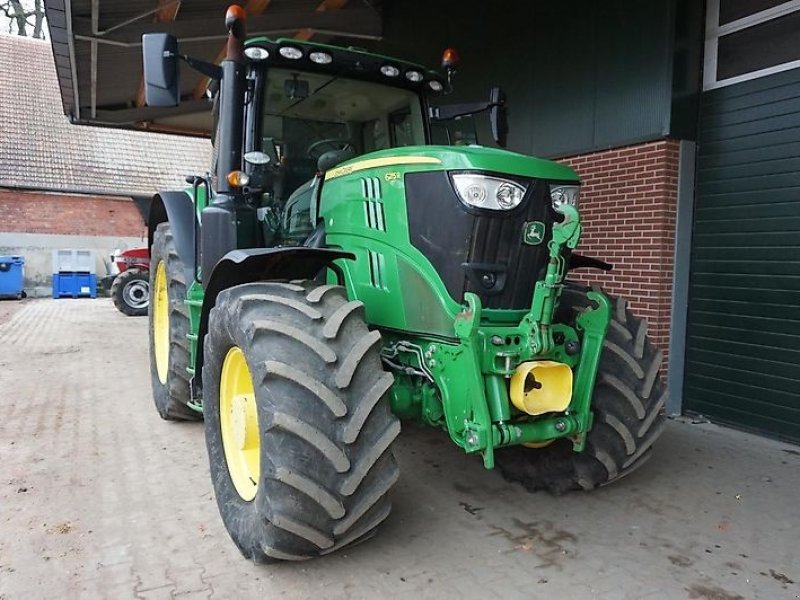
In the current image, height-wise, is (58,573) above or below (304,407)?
below

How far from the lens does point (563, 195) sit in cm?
306

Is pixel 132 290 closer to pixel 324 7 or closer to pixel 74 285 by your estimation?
pixel 74 285

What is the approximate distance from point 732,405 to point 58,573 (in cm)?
499

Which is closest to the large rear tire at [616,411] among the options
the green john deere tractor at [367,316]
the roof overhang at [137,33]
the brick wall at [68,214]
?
the green john deere tractor at [367,316]

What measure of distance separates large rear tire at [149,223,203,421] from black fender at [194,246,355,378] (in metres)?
1.14

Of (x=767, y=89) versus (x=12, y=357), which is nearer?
(x=767, y=89)

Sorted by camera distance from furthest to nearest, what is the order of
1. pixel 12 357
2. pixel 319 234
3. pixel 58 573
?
pixel 12 357 < pixel 319 234 < pixel 58 573

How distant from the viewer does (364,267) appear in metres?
3.28

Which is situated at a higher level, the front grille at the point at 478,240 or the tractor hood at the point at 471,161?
the tractor hood at the point at 471,161

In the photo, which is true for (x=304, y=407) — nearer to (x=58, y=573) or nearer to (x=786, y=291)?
(x=58, y=573)

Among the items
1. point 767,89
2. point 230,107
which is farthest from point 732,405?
point 230,107

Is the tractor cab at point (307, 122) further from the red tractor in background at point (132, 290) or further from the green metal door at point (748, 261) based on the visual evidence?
the red tractor in background at point (132, 290)

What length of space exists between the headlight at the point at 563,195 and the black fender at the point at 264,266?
103 cm

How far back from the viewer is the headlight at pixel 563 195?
302 cm
